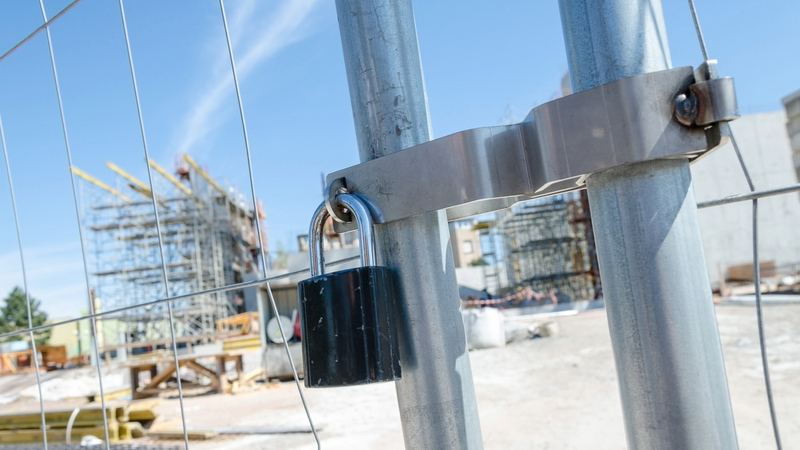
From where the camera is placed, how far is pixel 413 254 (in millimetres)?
458

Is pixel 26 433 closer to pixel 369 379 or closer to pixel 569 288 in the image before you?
pixel 369 379

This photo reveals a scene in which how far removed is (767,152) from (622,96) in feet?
73.8

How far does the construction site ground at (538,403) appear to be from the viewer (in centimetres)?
423

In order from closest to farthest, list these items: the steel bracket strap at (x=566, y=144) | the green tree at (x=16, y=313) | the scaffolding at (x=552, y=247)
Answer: the steel bracket strap at (x=566, y=144) → the scaffolding at (x=552, y=247) → the green tree at (x=16, y=313)

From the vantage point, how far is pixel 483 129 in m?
0.40

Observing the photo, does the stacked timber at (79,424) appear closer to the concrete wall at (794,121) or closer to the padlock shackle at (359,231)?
the padlock shackle at (359,231)

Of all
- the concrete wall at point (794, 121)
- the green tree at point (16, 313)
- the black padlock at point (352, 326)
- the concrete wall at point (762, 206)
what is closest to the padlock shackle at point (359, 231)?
the black padlock at point (352, 326)

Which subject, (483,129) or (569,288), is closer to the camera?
(483,129)

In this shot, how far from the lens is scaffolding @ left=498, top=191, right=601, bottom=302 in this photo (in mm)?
17672

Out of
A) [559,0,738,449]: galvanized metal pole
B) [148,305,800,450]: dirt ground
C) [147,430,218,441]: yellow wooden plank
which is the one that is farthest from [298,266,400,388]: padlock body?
[147,430,218,441]: yellow wooden plank

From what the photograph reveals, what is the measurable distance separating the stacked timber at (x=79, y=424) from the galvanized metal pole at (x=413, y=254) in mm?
5857

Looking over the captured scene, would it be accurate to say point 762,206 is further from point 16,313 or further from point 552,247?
point 16,313

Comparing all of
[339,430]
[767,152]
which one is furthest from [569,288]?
[339,430]

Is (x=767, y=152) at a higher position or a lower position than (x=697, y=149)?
higher
